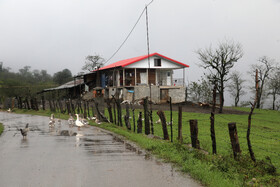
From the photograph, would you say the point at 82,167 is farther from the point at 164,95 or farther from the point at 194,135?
the point at 164,95

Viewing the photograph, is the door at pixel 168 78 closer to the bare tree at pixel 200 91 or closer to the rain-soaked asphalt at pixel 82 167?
the bare tree at pixel 200 91

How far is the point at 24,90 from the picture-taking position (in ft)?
217

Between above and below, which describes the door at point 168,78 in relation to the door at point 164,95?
above

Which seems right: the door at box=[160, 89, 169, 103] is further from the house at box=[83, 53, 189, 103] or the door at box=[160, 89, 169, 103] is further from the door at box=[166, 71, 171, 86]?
the door at box=[166, 71, 171, 86]

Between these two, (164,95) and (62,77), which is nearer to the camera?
(164,95)

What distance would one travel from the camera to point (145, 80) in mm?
47281

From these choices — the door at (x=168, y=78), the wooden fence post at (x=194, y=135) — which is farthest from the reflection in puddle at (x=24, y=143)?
the door at (x=168, y=78)

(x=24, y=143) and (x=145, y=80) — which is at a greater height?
(x=145, y=80)

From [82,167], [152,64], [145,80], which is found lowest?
[82,167]

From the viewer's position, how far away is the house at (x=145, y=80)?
142 ft

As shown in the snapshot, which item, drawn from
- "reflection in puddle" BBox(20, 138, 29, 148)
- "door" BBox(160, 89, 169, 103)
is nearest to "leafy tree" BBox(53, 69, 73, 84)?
"door" BBox(160, 89, 169, 103)

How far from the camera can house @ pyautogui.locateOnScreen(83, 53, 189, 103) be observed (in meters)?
43.1

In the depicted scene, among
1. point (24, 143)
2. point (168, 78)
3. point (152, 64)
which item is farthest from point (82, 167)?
point (168, 78)

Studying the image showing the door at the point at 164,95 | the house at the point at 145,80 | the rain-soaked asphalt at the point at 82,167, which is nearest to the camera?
the rain-soaked asphalt at the point at 82,167
